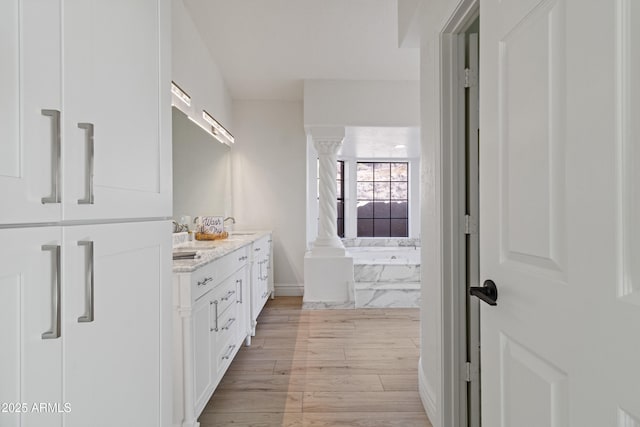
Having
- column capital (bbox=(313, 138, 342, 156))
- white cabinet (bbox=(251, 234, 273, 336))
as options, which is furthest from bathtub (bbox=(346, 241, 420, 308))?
column capital (bbox=(313, 138, 342, 156))

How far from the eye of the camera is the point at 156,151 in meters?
1.11

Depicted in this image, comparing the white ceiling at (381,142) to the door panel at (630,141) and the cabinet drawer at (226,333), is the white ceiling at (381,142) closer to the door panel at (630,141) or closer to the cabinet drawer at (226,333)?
the cabinet drawer at (226,333)

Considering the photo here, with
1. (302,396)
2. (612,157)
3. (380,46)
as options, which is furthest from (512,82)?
(380,46)

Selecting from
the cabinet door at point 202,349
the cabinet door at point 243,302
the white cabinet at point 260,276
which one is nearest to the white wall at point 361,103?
the white cabinet at point 260,276

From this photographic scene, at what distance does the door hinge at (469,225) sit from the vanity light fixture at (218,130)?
2586mm

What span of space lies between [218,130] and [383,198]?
352 cm

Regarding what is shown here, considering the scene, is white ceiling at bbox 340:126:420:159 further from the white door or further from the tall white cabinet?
the tall white cabinet

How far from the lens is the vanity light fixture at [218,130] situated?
133 inches

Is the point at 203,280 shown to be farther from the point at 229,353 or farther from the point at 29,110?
the point at 29,110

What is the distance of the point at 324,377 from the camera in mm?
2412

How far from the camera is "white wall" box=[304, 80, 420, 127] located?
407cm

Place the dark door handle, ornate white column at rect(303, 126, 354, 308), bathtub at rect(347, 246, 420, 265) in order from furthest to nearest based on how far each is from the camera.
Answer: bathtub at rect(347, 246, 420, 265)
ornate white column at rect(303, 126, 354, 308)
the dark door handle

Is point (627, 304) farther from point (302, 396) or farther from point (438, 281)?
point (302, 396)

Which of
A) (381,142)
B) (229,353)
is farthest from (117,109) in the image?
(381,142)
